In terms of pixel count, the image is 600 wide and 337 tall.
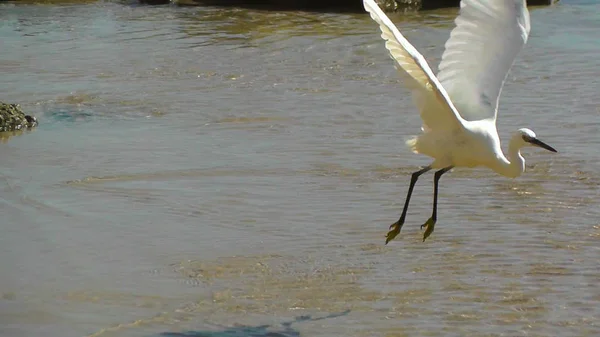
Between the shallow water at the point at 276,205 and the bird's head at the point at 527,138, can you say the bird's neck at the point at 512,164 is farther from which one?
the shallow water at the point at 276,205

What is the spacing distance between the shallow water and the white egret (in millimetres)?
498

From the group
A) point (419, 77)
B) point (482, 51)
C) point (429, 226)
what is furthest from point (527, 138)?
point (419, 77)

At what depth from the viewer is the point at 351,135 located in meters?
8.98

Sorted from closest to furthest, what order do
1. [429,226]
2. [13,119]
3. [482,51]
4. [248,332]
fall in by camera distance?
[248,332], [482,51], [429,226], [13,119]

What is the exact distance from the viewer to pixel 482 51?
633 centimetres

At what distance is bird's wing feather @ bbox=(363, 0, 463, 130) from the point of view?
16.5 feet

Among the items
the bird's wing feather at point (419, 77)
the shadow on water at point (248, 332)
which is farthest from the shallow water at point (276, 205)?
the bird's wing feather at point (419, 77)

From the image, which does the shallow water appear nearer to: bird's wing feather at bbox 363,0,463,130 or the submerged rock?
the submerged rock

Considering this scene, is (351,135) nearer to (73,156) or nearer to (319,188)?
(319,188)

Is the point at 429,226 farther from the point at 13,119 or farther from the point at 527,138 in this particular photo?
the point at 13,119

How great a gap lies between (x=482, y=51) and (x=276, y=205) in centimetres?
178

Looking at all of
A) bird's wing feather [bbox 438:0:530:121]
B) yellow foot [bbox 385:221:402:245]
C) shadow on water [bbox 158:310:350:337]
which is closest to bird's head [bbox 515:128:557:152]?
bird's wing feather [bbox 438:0:530:121]

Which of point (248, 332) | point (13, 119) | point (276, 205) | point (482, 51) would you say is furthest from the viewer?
point (13, 119)

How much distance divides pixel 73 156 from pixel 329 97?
2861 mm
